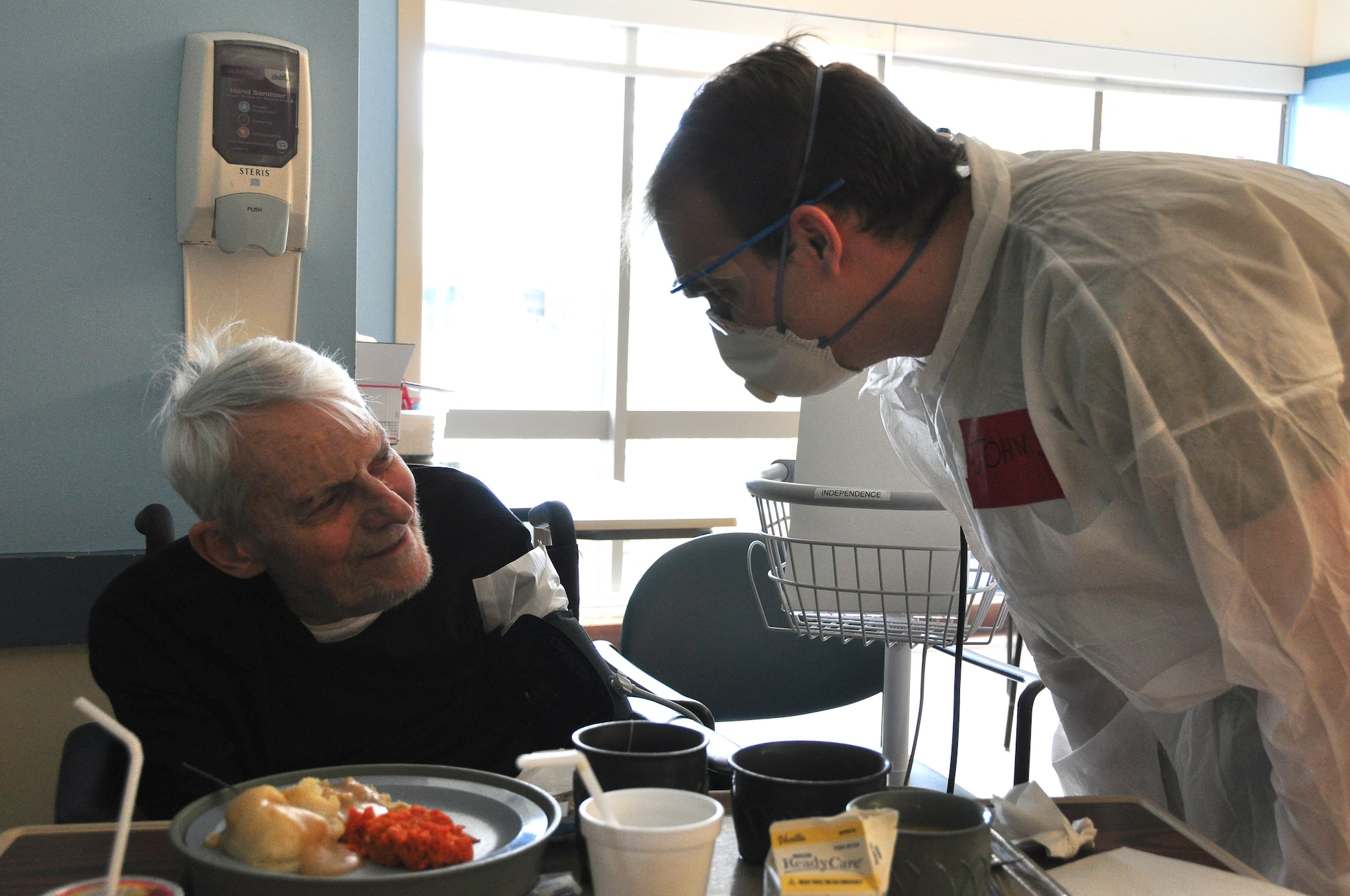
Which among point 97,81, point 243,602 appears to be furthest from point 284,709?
point 97,81

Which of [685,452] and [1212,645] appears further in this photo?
[685,452]

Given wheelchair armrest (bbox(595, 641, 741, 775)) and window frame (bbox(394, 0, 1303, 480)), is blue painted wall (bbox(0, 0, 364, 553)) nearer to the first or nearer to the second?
wheelchair armrest (bbox(595, 641, 741, 775))

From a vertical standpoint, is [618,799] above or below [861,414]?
below

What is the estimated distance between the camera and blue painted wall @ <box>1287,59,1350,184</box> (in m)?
5.49

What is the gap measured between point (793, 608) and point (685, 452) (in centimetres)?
321

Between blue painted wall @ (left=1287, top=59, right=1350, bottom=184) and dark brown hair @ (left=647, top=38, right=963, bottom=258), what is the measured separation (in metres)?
5.20

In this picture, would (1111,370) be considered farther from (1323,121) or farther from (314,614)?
(1323,121)

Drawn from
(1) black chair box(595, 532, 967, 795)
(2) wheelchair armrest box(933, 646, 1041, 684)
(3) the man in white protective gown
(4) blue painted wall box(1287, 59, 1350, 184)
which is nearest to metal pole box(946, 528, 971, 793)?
(3) the man in white protective gown

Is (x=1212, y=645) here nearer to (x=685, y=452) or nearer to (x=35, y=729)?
(x=35, y=729)

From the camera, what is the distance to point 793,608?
2.02m

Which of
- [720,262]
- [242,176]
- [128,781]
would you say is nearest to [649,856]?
[128,781]

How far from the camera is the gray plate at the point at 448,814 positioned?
71 cm

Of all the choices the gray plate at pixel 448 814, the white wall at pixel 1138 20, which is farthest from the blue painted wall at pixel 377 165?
the gray plate at pixel 448 814

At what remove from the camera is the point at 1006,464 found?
1.18 metres
